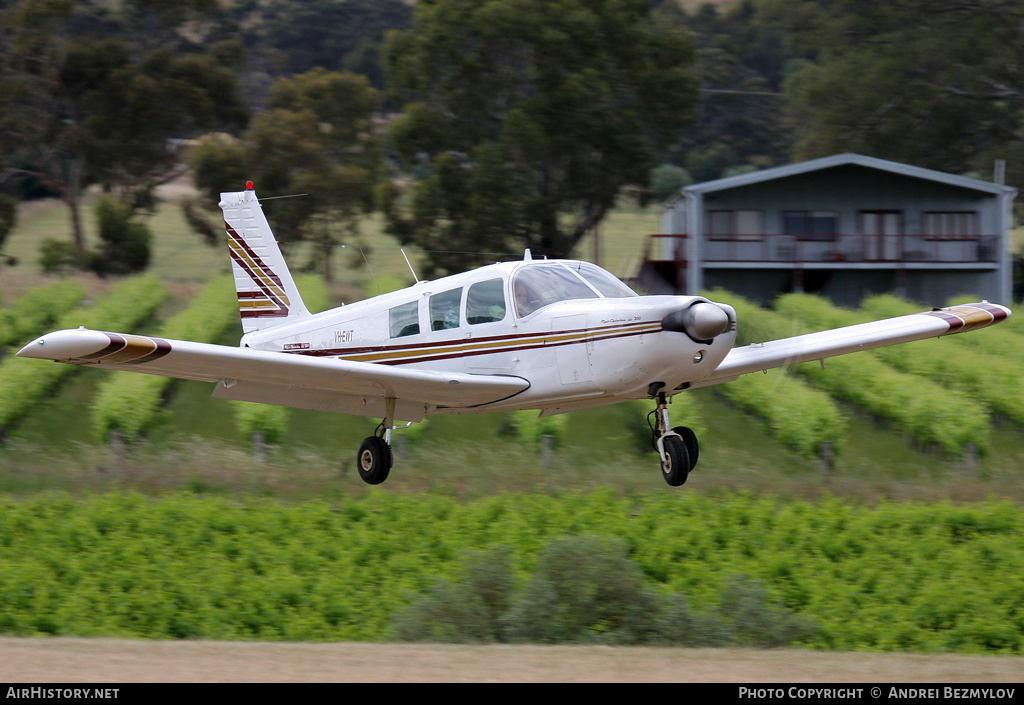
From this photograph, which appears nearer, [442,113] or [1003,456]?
[1003,456]

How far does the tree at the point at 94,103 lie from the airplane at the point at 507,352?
122 ft

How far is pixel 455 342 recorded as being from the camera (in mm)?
11586

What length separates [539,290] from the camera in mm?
11227

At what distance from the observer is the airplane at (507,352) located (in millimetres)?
10305

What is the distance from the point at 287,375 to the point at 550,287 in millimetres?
2796

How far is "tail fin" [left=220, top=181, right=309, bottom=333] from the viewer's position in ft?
46.4

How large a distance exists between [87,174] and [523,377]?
41.8 m

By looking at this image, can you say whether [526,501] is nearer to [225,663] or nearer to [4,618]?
[4,618]

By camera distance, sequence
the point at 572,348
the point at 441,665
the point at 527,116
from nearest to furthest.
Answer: the point at 441,665 < the point at 572,348 < the point at 527,116

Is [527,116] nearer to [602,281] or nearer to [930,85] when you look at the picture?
[930,85]

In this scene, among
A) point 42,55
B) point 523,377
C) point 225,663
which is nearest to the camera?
point 225,663

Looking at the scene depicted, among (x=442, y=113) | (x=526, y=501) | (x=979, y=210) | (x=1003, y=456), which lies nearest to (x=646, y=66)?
(x=442, y=113)

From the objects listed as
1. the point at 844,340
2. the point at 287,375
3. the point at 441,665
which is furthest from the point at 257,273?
the point at 844,340

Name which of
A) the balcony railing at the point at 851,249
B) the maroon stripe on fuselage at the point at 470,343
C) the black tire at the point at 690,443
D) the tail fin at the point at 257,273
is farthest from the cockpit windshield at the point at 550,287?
the balcony railing at the point at 851,249
